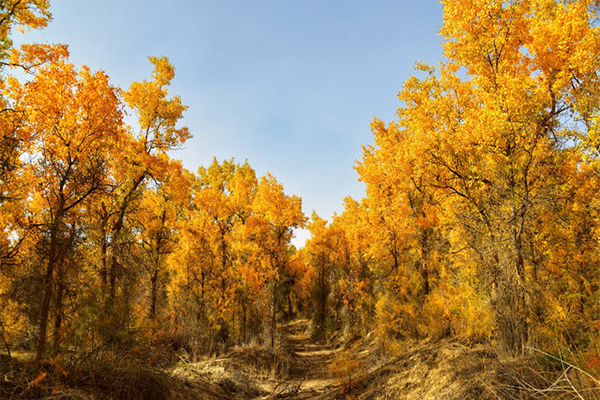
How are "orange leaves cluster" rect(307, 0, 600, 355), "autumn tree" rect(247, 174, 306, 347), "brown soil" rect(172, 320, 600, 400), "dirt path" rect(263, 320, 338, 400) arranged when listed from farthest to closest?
1. "autumn tree" rect(247, 174, 306, 347)
2. "dirt path" rect(263, 320, 338, 400)
3. "orange leaves cluster" rect(307, 0, 600, 355)
4. "brown soil" rect(172, 320, 600, 400)

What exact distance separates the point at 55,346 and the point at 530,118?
34.4 ft

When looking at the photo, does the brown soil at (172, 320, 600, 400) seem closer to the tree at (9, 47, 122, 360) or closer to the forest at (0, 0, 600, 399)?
the forest at (0, 0, 600, 399)

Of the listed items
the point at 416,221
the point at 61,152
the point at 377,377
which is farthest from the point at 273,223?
the point at 61,152

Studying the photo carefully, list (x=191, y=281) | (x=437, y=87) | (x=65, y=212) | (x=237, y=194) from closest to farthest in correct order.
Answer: (x=65, y=212), (x=437, y=87), (x=191, y=281), (x=237, y=194)

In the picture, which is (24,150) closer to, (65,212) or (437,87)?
(65,212)

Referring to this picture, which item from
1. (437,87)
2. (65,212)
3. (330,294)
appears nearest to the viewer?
(65,212)

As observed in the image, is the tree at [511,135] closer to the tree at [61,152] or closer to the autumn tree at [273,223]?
the autumn tree at [273,223]

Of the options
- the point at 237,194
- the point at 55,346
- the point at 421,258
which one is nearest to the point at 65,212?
the point at 55,346

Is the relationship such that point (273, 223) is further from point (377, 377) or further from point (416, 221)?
point (377, 377)

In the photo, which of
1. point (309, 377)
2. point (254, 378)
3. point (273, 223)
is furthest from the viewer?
point (273, 223)

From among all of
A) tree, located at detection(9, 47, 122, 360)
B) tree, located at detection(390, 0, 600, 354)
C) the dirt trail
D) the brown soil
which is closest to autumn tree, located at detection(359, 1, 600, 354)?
tree, located at detection(390, 0, 600, 354)

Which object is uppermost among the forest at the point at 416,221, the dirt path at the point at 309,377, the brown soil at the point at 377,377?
the forest at the point at 416,221

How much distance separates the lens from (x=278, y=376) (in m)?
12.1

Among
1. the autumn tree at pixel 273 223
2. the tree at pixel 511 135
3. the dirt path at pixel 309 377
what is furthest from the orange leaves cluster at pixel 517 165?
the autumn tree at pixel 273 223
